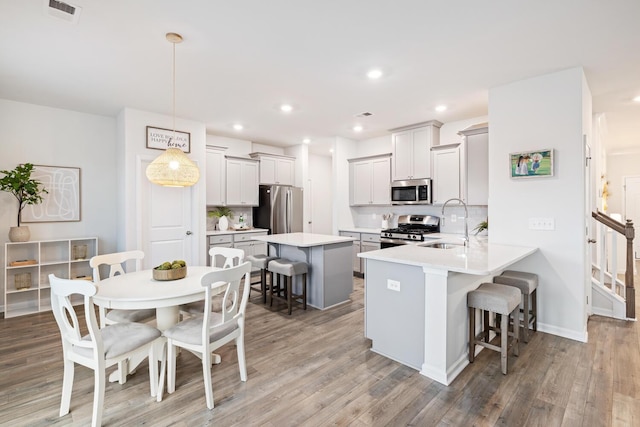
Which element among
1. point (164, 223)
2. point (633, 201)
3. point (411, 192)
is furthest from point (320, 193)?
point (633, 201)

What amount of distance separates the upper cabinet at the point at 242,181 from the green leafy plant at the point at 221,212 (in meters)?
0.24

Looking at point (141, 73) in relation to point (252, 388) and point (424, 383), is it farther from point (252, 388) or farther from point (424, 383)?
point (424, 383)

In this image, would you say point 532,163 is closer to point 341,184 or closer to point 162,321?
point 341,184

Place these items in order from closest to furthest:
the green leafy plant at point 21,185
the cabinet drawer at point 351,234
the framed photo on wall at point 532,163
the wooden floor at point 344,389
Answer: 1. the wooden floor at point 344,389
2. the framed photo on wall at point 532,163
3. the green leafy plant at point 21,185
4. the cabinet drawer at point 351,234

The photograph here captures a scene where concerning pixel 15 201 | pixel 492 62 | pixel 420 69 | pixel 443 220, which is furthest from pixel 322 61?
pixel 15 201

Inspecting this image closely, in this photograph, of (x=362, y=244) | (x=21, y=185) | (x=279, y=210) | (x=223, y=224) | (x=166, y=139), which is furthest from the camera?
(x=279, y=210)

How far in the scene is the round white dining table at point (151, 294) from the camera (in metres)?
2.10

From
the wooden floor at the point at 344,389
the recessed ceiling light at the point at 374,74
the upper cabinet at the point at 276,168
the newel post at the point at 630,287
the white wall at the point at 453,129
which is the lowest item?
the wooden floor at the point at 344,389

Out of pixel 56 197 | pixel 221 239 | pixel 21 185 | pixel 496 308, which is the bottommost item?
pixel 496 308

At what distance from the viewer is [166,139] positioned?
464 cm

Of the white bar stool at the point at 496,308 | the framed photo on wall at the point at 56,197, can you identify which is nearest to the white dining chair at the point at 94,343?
the white bar stool at the point at 496,308

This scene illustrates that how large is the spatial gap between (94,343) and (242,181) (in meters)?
4.49

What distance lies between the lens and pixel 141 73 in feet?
10.5

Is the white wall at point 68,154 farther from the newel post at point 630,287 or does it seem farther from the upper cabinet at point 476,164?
the newel post at point 630,287
